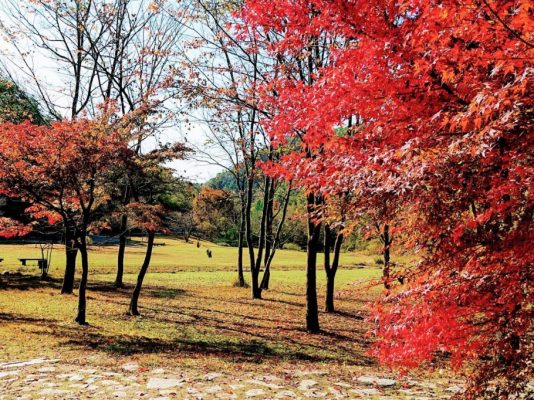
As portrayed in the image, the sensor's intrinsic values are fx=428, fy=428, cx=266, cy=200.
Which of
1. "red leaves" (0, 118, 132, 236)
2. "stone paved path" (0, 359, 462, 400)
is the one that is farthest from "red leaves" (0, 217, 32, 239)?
"stone paved path" (0, 359, 462, 400)

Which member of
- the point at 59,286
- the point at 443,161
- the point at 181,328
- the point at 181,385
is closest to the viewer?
the point at 443,161

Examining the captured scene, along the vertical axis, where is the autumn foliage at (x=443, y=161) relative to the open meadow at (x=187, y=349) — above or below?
above

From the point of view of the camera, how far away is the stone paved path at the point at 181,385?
6.52 m

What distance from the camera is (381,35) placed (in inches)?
202

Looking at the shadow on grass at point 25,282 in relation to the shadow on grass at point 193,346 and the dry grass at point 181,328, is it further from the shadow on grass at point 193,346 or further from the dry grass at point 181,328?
the shadow on grass at point 193,346

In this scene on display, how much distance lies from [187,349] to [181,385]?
→ 4055 mm

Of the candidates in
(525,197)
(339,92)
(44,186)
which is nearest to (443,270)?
(525,197)

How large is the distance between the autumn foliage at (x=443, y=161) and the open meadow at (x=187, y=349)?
122cm

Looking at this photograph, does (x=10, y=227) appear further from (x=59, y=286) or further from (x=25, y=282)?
(x=25, y=282)

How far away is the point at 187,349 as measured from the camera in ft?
36.1

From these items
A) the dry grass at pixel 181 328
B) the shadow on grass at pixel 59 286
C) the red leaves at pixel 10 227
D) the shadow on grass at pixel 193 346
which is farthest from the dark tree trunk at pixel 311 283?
the red leaves at pixel 10 227

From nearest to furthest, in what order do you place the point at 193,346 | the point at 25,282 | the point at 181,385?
the point at 181,385, the point at 193,346, the point at 25,282

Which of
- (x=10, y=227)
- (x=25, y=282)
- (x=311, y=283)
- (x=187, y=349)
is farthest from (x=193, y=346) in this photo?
(x=25, y=282)

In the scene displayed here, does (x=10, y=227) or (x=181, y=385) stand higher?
(x=10, y=227)
